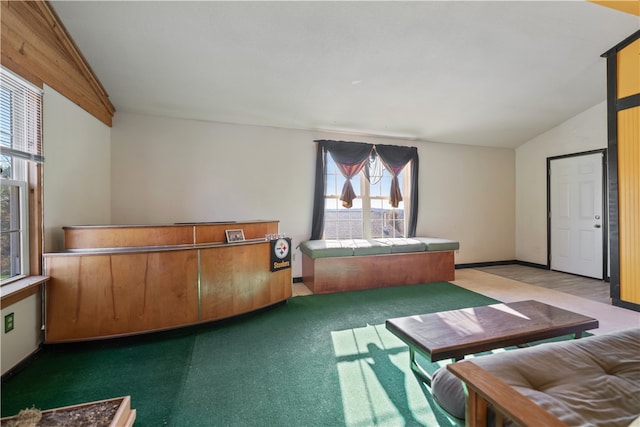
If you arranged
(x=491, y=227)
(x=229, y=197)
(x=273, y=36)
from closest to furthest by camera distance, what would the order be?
(x=273, y=36) → (x=229, y=197) → (x=491, y=227)

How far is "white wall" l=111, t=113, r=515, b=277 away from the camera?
3.87 m

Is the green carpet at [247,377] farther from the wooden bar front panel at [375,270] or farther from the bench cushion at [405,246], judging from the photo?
the bench cushion at [405,246]

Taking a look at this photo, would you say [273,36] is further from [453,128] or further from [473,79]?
[453,128]

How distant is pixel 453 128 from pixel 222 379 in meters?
5.28

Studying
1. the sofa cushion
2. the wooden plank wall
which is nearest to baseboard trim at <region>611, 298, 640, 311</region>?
the wooden plank wall

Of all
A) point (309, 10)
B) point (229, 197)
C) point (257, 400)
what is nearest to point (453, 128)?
point (309, 10)

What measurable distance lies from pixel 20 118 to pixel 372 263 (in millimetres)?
4289

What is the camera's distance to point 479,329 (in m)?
1.89

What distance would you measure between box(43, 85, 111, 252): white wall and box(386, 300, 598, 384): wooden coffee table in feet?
10.7

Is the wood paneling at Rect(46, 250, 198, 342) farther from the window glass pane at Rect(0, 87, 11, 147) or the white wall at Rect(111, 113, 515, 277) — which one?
the white wall at Rect(111, 113, 515, 277)

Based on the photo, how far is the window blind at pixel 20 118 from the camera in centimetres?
210

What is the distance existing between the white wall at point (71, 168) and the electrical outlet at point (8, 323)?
636mm

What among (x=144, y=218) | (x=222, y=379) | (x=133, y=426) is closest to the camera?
(x=133, y=426)

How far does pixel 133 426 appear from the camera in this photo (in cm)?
158
